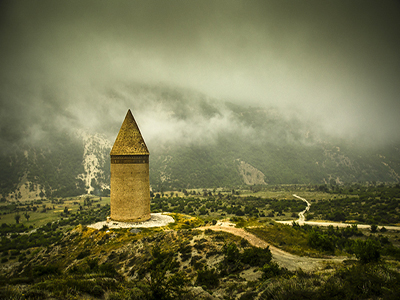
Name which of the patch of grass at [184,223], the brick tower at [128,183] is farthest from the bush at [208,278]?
the brick tower at [128,183]

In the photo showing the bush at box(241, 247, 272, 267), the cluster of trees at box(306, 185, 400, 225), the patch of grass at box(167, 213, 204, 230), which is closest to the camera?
the bush at box(241, 247, 272, 267)

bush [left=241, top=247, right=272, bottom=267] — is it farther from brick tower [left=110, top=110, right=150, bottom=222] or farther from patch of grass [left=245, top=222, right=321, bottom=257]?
brick tower [left=110, top=110, right=150, bottom=222]

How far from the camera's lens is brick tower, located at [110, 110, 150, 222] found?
70.7 feet

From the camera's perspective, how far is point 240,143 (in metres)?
177

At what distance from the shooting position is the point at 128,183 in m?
21.5

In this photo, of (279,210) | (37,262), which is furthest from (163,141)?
(37,262)

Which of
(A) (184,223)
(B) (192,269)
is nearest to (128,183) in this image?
(A) (184,223)

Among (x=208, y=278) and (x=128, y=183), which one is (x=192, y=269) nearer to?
(x=208, y=278)

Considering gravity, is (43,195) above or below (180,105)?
below

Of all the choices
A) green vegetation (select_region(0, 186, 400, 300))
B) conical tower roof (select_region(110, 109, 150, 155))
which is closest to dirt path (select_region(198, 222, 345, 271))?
green vegetation (select_region(0, 186, 400, 300))

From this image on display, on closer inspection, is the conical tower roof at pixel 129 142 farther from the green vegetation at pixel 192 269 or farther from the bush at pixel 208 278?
the bush at pixel 208 278

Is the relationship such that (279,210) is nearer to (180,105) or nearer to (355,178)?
(355,178)

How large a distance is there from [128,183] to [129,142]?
4009 millimetres

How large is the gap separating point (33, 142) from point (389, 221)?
15692 centimetres
